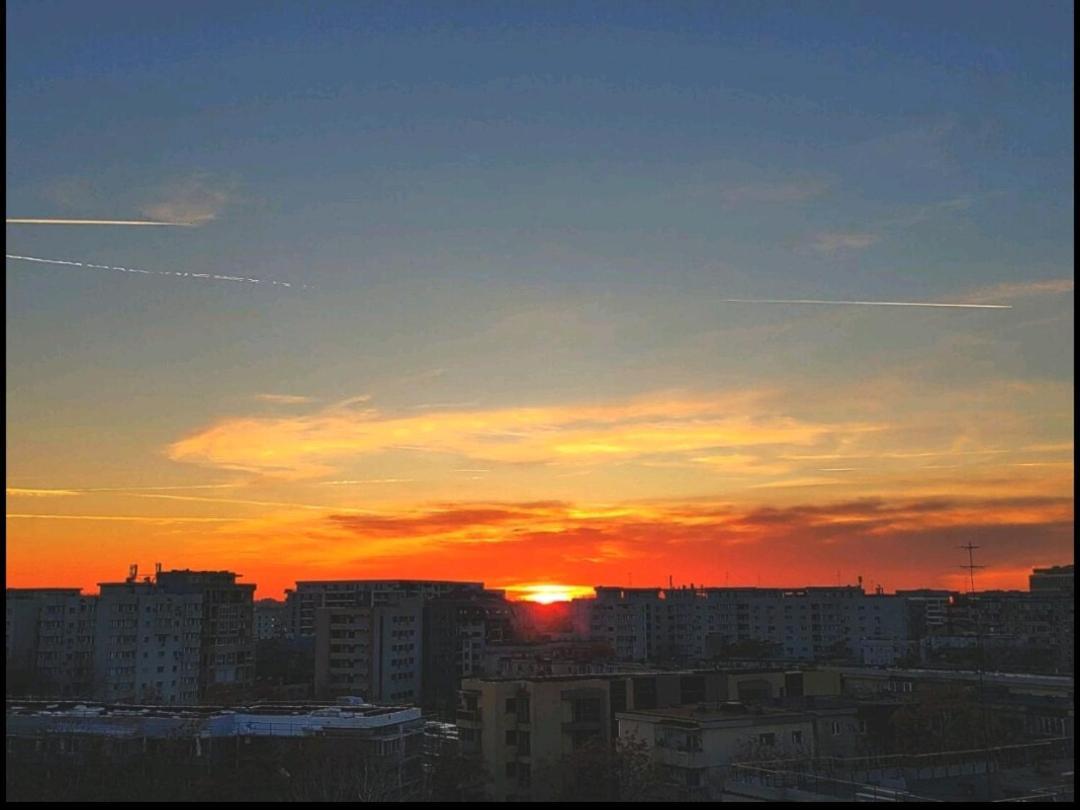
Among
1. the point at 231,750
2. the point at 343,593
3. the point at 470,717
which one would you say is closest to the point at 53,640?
the point at 231,750

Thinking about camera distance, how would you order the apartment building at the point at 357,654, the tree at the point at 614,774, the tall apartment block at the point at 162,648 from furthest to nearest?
the apartment building at the point at 357,654, the tall apartment block at the point at 162,648, the tree at the point at 614,774

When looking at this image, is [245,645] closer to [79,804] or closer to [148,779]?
[148,779]

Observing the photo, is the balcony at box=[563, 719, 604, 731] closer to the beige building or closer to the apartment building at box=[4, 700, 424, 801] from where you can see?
the beige building

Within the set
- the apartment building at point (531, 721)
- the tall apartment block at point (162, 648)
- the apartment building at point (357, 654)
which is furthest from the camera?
the apartment building at point (357, 654)

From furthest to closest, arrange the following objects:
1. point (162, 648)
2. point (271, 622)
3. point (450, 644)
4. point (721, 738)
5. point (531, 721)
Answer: point (271, 622), point (450, 644), point (162, 648), point (531, 721), point (721, 738)

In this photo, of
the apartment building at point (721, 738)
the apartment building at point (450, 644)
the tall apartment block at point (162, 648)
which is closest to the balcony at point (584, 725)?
the apartment building at point (721, 738)

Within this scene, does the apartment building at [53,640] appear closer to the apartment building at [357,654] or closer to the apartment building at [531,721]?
the apartment building at [357,654]

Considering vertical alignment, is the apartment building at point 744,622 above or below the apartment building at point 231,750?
above

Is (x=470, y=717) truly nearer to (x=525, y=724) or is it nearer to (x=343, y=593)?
(x=525, y=724)

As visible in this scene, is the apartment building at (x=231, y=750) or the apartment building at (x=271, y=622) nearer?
the apartment building at (x=231, y=750)

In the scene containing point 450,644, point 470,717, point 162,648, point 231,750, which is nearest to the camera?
point 231,750

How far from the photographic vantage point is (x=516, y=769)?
9.66m

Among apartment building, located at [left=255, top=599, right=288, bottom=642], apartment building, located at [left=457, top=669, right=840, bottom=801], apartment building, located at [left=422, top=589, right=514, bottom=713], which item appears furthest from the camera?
apartment building, located at [left=255, top=599, right=288, bottom=642]

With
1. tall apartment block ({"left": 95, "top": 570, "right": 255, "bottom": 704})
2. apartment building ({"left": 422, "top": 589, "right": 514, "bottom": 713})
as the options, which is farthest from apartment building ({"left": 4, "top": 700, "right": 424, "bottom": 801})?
apartment building ({"left": 422, "top": 589, "right": 514, "bottom": 713})
